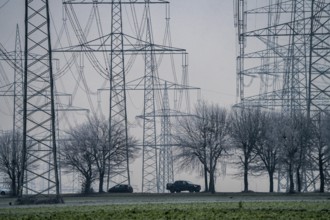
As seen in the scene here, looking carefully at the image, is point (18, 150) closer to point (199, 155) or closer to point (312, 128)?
point (199, 155)

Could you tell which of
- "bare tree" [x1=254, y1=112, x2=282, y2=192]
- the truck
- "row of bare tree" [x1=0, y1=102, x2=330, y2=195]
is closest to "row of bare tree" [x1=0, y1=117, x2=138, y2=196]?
"row of bare tree" [x1=0, y1=102, x2=330, y2=195]

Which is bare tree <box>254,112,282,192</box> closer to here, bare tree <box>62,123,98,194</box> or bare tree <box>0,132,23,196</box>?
bare tree <box>62,123,98,194</box>

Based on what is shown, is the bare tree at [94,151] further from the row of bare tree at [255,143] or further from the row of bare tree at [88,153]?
the row of bare tree at [255,143]

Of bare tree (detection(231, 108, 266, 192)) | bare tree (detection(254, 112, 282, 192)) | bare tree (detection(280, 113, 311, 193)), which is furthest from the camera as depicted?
bare tree (detection(231, 108, 266, 192))

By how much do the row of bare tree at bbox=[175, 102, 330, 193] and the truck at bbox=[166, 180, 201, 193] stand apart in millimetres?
1829

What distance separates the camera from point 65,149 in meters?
82.2

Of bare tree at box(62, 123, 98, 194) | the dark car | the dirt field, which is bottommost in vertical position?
the dirt field

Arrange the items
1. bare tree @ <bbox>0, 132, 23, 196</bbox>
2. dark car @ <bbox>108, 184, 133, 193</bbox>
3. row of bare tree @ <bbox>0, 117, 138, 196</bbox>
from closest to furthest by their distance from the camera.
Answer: dark car @ <bbox>108, 184, 133, 193</bbox> → row of bare tree @ <bbox>0, 117, 138, 196</bbox> → bare tree @ <bbox>0, 132, 23, 196</bbox>

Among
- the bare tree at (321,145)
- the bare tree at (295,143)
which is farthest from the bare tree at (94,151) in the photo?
the bare tree at (321,145)

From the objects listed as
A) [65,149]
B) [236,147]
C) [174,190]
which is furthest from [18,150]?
[236,147]

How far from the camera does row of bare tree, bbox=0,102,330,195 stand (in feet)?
229

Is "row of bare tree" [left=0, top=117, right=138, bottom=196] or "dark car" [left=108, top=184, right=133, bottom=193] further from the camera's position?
"row of bare tree" [left=0, top=117, right=138, bottom=196]

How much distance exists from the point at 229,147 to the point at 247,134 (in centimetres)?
277

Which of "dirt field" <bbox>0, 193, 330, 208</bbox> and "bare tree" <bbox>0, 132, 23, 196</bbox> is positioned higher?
"bare tree" <bbox>0, 132, 23, 196</bbox>
